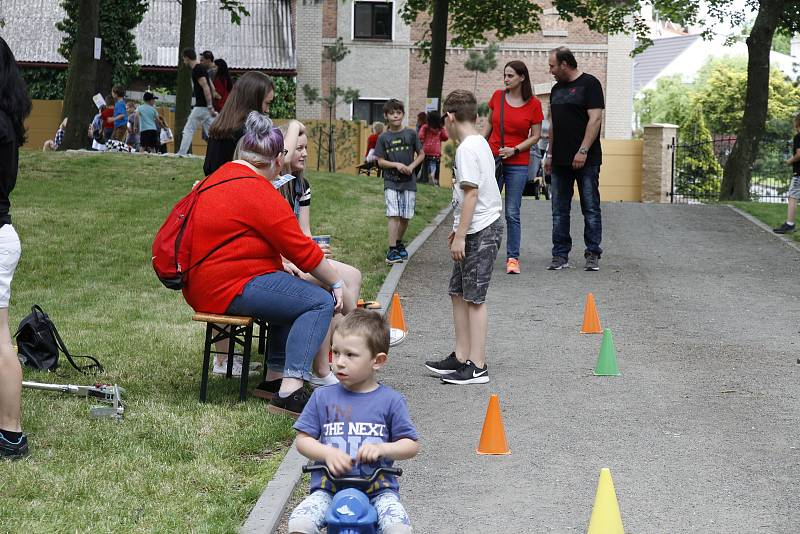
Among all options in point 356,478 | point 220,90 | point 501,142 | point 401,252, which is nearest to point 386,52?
point 220,90

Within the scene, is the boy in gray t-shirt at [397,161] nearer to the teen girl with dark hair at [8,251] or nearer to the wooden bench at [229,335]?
the wooden bench at [229,335]

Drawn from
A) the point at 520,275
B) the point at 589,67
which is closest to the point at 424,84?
the point at 589,67

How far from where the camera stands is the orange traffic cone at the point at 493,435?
6.12 meters

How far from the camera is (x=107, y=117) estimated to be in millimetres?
27859

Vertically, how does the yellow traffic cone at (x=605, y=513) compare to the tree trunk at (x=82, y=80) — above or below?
below

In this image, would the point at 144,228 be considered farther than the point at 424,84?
No

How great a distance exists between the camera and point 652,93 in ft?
233

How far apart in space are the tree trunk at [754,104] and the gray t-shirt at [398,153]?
1705 centimetres

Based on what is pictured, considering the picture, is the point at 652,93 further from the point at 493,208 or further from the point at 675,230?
the point at 493,208

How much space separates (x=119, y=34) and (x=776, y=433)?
2926cm

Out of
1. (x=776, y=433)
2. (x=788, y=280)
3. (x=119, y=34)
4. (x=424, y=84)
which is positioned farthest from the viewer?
(x=424, y=84)

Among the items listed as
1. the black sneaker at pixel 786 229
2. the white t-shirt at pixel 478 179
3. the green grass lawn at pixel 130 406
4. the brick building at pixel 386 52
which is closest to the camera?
the green grass lawn at pixel 130 406

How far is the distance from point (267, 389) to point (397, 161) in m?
5.78

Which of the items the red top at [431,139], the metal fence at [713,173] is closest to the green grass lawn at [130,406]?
the red top at [431,139]
